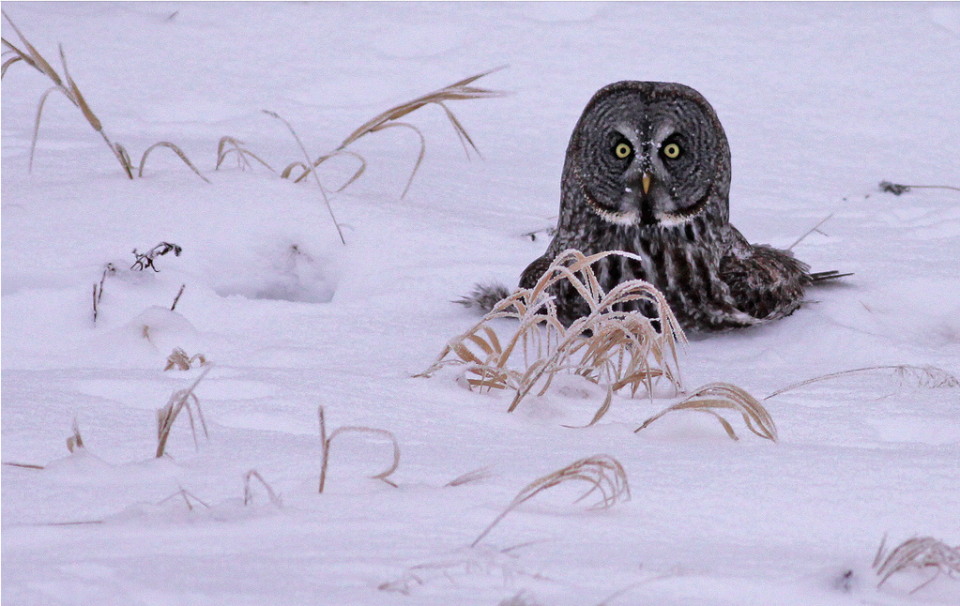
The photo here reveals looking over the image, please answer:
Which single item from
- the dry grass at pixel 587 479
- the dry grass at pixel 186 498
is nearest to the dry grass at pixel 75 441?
the dry grass at pixel 186 498

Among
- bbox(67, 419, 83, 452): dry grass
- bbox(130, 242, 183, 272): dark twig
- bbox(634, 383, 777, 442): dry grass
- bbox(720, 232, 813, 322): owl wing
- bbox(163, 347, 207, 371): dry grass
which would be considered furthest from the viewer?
bbox(720, 232, 813, 322): owl wing

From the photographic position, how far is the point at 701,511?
1222 mm

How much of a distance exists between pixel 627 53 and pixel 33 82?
2.88 meters

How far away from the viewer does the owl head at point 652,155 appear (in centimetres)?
287

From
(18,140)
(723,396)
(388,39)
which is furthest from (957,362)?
(388,39)

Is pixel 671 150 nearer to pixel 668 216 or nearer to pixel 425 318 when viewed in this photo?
pixel 668 216

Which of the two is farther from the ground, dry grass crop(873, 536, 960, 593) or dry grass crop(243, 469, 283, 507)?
dry grass crop(873, 536, 960, 593)

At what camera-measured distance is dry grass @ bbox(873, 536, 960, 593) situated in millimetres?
997

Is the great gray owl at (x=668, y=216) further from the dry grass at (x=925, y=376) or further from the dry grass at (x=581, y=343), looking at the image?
the dry grass at (x=581, y=343)

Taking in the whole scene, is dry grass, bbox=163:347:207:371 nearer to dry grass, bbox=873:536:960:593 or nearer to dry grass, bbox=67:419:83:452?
dry grass, bbox=67:419:83:452

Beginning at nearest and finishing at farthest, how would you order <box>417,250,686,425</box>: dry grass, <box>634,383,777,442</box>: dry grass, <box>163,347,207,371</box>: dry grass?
<box>634,383,777,442</box>: dry grass, <box>417,250,686,425</box>: dry grass, <box>163,347,207,371</box>: dry grass

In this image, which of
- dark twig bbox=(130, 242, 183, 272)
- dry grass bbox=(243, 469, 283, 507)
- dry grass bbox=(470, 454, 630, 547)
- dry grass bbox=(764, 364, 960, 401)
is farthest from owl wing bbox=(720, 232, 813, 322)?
dry grass bbox=(243, 469, 283, 507)

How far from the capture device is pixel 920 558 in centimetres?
103

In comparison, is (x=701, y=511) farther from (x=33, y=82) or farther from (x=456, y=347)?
(x=33, y=82)
